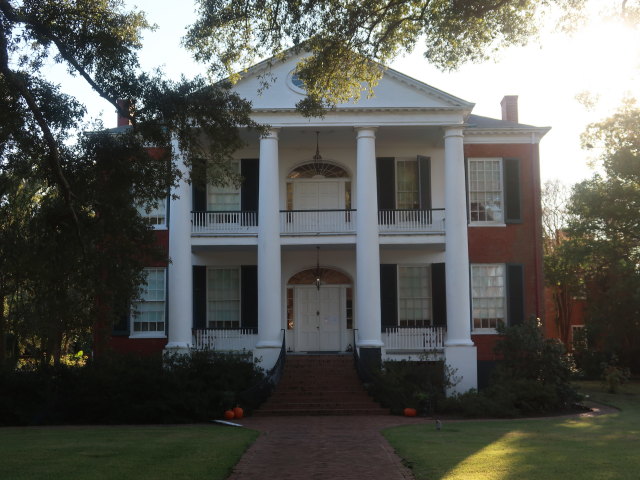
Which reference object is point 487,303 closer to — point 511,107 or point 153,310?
point 511,107

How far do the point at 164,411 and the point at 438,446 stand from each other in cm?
793

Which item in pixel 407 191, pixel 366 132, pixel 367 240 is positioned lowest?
pixel 367 240

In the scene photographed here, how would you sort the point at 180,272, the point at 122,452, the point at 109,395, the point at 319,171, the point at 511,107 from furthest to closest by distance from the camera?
the point at 511,107 < the point at 319,171 < the point at 180,272 < the point at 109,395 < the point at 122,452

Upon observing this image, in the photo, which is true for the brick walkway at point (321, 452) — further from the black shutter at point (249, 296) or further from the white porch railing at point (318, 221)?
the white porch railing at point (318, 221)

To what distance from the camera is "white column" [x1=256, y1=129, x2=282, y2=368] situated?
80.9 feet

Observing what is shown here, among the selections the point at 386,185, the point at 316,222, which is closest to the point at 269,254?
the point at 316,222

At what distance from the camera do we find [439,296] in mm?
26891

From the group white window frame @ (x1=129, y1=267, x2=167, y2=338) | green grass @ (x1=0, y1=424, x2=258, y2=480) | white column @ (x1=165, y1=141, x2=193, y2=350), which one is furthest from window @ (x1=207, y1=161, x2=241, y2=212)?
green grass @ (x1=0, y1=424, x2=258, y2=480)

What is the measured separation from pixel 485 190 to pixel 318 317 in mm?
6649

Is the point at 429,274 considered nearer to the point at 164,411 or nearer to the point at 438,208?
the point at 438,208

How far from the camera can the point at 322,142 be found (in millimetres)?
27094

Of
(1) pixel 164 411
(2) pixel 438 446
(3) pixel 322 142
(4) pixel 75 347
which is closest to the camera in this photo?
(2) pixel 438 446

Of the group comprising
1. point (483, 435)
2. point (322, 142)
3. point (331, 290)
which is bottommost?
point (483, 435)

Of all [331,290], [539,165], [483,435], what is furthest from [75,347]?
[483,435]
